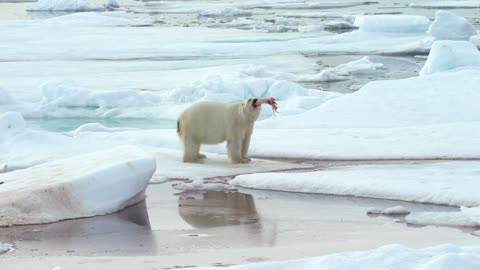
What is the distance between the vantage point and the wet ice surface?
471 centimetres

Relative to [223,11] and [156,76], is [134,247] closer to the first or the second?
[156,76]

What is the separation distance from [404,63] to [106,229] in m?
12.6

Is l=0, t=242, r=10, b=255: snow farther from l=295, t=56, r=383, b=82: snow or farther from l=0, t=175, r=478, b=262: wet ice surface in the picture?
l=295, t=56, r=383, b=82: snow

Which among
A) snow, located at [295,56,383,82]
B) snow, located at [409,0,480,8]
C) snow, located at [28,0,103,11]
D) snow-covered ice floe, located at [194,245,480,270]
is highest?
snow, located at [409,0,480,8]

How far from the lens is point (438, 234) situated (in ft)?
16.2

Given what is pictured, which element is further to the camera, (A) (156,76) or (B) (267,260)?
(A) (156,76)

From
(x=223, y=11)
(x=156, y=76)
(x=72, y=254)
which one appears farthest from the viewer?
(x=223, y=11)

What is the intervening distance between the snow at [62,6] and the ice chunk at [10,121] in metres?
28.0

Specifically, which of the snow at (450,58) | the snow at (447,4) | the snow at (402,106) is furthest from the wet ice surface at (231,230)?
the snow at (447,4)

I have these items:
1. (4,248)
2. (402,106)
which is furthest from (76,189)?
(402,106)

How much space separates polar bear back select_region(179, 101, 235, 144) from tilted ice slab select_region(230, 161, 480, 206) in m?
0.86

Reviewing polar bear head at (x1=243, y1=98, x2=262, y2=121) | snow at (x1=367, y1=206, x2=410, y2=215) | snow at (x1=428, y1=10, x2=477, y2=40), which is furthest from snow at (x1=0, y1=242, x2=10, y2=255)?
snow at (x1=428, y1=10, x2=477, y2=40)

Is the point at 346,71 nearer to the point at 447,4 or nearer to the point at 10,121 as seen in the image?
the point at 10,121

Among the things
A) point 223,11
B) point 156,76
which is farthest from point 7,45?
point 223,11
